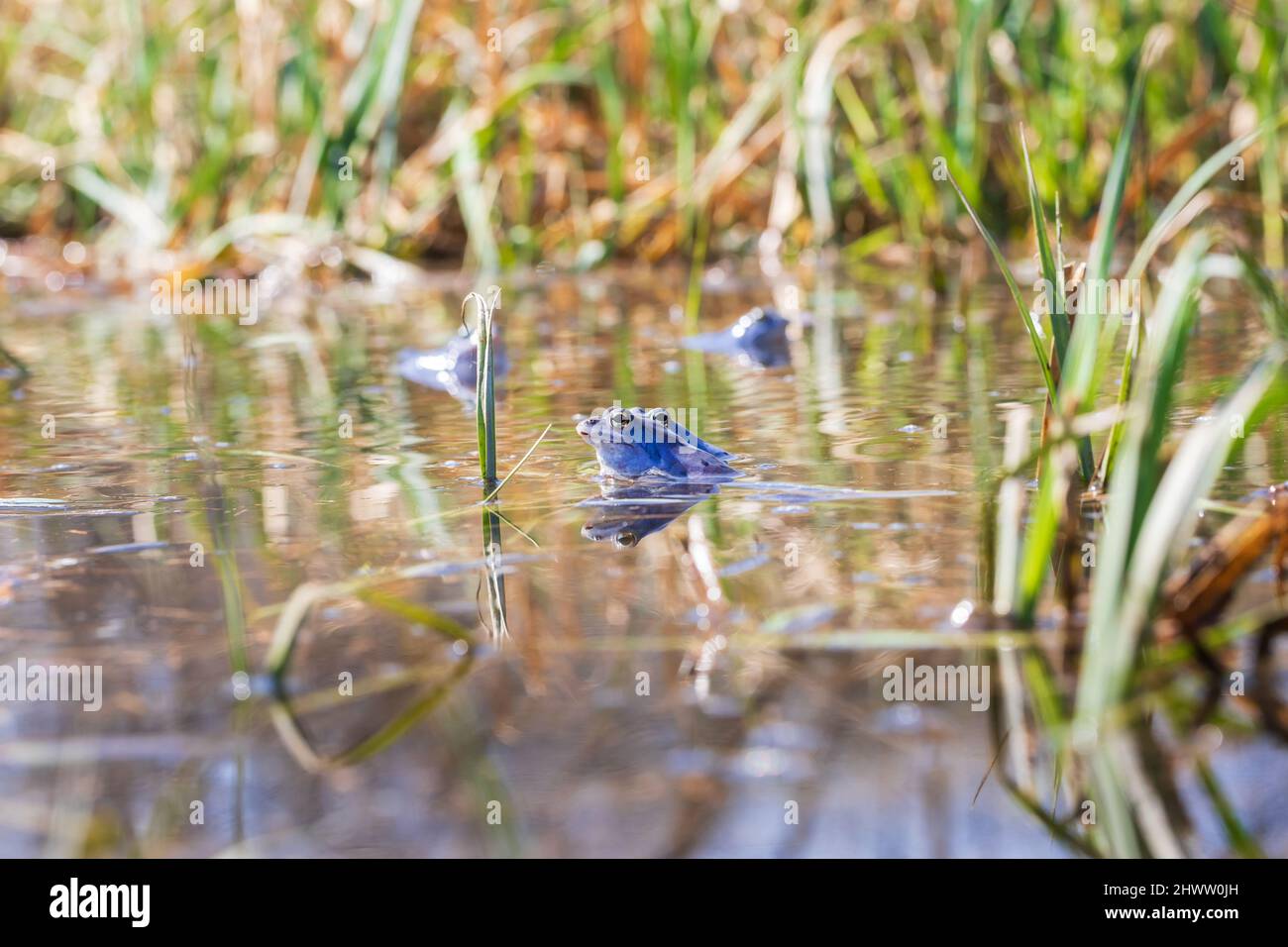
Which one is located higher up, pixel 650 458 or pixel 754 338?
pixel 754 338

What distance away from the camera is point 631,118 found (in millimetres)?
5703

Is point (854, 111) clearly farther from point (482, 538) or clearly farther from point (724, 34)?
point (482, 538)

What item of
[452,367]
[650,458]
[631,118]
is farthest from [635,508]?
[631,118]

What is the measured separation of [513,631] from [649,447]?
2.25 ft

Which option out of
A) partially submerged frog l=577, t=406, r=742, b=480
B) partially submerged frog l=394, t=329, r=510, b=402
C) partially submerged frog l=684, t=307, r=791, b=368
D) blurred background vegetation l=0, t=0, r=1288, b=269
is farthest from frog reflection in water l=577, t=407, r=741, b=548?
blurred background vegetation l=0, t=0, r=1288, b=269

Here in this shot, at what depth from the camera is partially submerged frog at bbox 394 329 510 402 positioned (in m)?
3.34

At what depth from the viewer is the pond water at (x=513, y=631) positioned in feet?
4.07

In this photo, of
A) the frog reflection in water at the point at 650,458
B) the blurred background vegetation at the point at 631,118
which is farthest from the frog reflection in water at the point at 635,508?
the blurred background vegetation at the point at 631,118

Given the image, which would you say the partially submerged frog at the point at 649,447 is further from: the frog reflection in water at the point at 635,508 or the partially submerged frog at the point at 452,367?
the partially submerged frog at the point at 452,367

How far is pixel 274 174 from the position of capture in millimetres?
5773

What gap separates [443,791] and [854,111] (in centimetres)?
448

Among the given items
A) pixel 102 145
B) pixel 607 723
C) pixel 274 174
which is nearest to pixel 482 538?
pixel 607 723

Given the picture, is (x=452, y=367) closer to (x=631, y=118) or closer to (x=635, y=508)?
(x=635, y=508)

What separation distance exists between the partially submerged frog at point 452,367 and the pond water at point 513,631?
27cm
